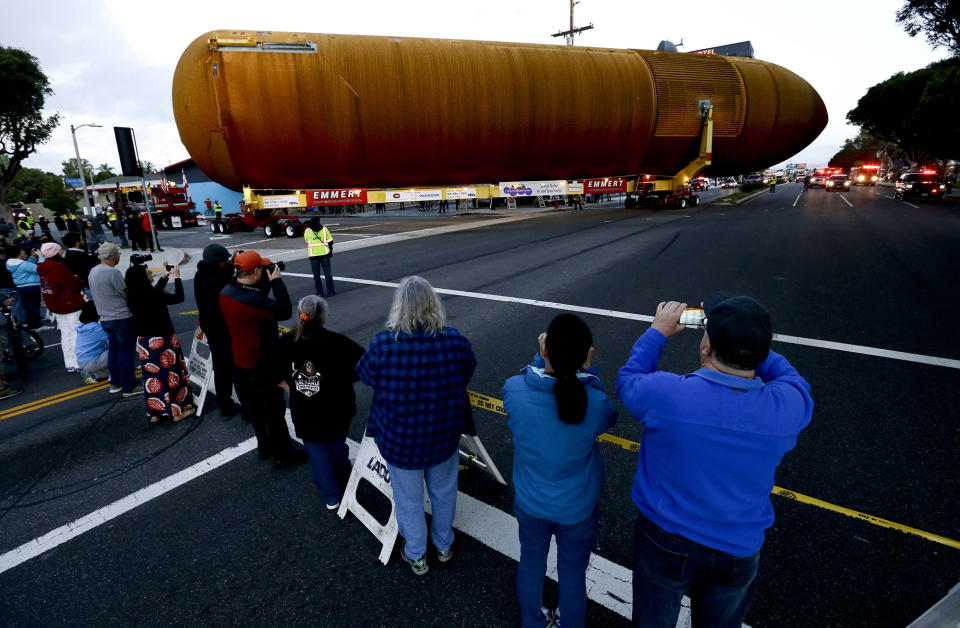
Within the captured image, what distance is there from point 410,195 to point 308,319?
16.9 meters

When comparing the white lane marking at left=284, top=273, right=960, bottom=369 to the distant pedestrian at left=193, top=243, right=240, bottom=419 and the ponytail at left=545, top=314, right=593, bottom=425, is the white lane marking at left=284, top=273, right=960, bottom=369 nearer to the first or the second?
the distant pedestrian at left=193, top=243, right=240, bottom=419

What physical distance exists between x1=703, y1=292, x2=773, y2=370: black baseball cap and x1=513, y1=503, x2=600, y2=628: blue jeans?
98 cm

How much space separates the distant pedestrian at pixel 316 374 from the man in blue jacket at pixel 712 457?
1981 millimetres

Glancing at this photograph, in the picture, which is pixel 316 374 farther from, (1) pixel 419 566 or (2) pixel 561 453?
(2) pixel 561 453

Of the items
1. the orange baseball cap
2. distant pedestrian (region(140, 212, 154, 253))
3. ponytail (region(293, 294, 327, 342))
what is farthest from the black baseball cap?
distant pedestrian (region(140, 212, 154, 253))

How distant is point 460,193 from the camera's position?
19625 millimetres

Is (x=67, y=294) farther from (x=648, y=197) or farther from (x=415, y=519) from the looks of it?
(x=648, y=197)

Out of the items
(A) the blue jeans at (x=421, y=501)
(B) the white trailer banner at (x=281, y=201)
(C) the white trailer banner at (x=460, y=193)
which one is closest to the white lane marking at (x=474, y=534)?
(A) the blue jeans at (x=421, y=501)

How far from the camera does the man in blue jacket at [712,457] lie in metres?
1.54

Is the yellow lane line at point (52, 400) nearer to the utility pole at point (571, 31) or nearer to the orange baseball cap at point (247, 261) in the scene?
the orange baseball cap at point (247, 261)

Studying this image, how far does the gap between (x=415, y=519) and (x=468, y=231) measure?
18.3 metres

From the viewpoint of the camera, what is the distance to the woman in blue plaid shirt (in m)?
2.41

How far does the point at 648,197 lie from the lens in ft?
91.5

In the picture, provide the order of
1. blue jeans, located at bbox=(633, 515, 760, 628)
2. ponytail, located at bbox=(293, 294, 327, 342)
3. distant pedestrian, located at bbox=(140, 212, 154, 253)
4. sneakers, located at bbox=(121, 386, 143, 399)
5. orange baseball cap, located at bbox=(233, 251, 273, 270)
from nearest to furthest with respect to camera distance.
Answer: blue jeans, located at bbox=(633, 515, 760, 628)
ponytail, located at bbox=(293, 294, 327, 342)
orange baseball cap, located at bbox=(233, 251, 273, 270)
sneakers, located at bbox=(121, 386, 143, 399)
distant pedestrian, located at bbox=(140, 212, 154, 253)
